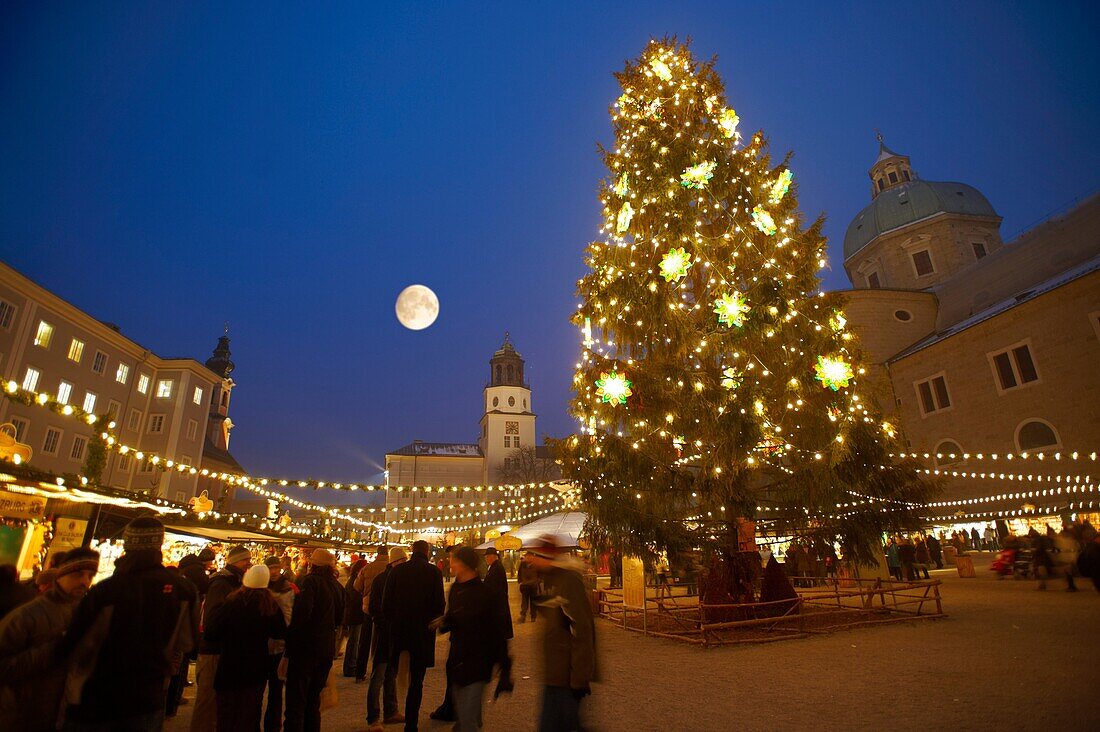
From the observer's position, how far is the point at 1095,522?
2353 cm

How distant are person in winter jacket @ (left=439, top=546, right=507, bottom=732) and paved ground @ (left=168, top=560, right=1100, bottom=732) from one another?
1.28 metres

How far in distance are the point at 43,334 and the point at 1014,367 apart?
50718 mm

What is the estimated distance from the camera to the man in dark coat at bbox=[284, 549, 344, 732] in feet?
15.7

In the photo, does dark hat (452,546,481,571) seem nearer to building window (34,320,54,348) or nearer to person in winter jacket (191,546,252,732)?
person in winter jacket (191,546,252,732)

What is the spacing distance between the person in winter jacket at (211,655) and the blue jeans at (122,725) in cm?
96

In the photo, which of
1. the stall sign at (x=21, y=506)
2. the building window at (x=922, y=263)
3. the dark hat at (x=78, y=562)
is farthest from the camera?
the building window at (x=922, y=263)

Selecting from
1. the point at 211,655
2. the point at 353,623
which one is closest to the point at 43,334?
the point at 353,623

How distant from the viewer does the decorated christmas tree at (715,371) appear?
10.7 meters

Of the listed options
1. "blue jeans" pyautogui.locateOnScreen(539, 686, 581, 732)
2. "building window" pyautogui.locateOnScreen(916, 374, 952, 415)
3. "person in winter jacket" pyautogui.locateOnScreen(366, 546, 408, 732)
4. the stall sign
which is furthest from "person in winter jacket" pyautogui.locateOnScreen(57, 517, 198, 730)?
"building window" pyautogui.locateOnScreen(916, 374, 952, 415)

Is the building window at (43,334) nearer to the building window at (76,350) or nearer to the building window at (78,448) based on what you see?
the building window at (76,350)

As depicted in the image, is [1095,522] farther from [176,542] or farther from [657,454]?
[176,542]

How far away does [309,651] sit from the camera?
491 centimetres

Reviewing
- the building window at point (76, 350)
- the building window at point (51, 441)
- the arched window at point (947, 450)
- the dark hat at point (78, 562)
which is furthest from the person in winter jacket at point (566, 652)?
the building window at point (76, 350)

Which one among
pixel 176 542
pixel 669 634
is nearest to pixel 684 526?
pixel 669 634
